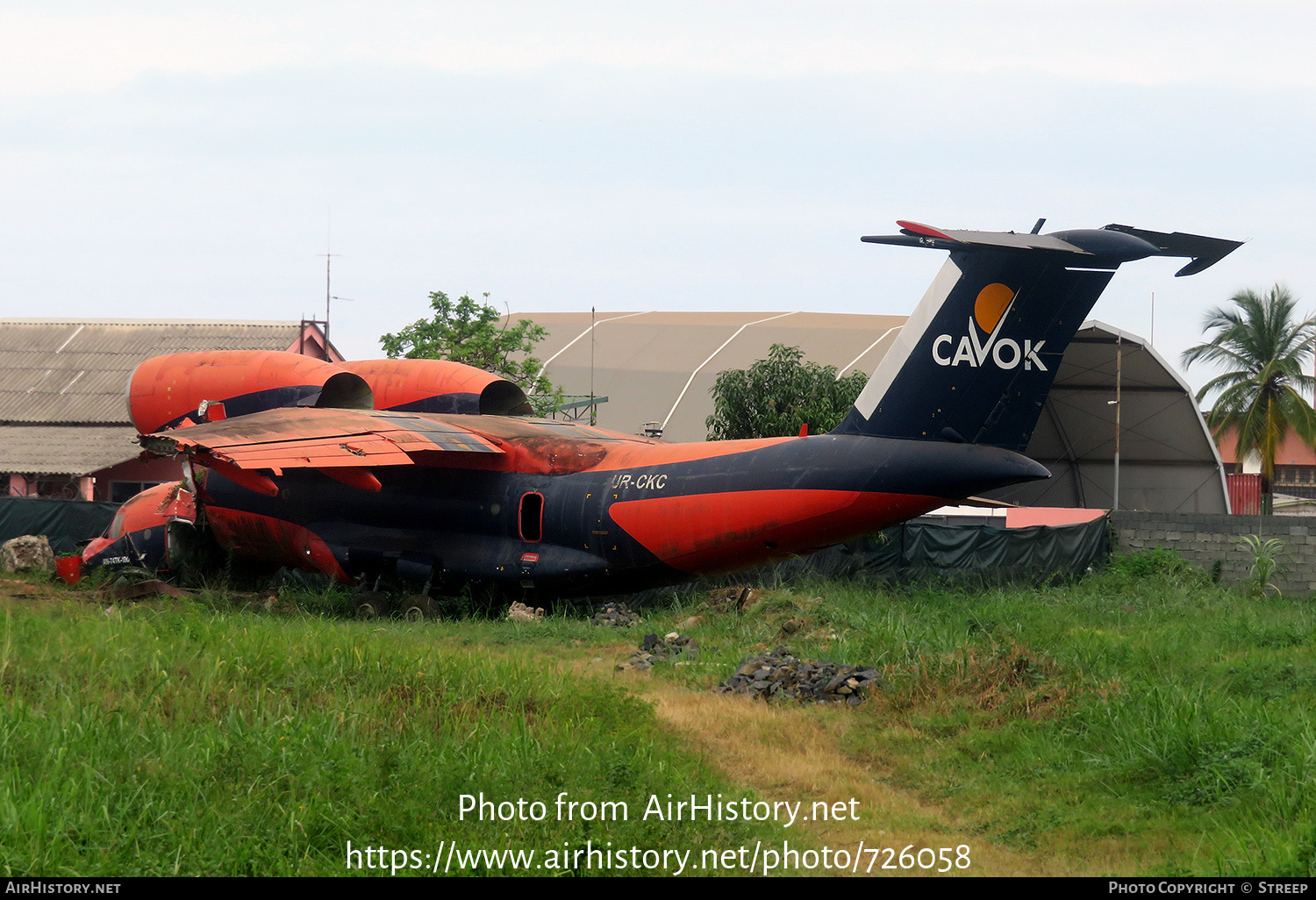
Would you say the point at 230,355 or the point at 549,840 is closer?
the point at 549,840

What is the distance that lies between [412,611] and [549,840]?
11378mm

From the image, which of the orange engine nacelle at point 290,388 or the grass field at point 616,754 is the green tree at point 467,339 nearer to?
the orange engine nacelle at point 290,388

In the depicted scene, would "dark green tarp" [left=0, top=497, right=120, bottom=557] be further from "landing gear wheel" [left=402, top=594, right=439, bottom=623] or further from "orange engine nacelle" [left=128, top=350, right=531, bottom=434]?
"landing gear wheel" [left=402, top=594, right=439, bottom=623]

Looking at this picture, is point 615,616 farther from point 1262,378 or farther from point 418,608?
point 1262,378

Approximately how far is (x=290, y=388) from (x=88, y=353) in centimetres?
2418

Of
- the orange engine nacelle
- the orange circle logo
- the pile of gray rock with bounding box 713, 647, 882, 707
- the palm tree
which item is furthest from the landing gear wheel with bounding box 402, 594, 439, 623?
the palm tree

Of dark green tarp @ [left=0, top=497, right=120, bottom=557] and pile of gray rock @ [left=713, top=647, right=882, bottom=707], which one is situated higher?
pile of gray rock @ [left=713, top=647, right=882, bottom=707]

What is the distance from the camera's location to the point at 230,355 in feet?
64.5

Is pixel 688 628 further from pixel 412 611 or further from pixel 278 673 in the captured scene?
pixel 278 673

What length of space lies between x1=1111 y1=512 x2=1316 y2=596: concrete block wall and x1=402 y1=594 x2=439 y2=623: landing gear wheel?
1539cm

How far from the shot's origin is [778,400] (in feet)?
88.0

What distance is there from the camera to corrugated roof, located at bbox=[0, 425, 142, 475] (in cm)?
3025

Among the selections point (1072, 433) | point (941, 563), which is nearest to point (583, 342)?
point (1072, 433)

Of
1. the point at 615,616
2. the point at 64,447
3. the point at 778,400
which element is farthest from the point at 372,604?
the point at 64,447
